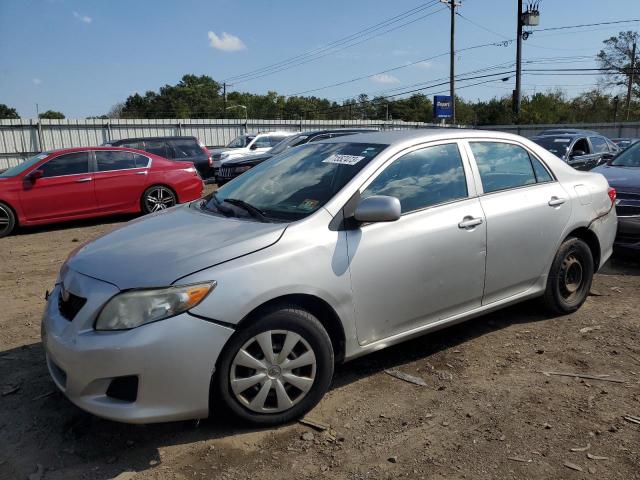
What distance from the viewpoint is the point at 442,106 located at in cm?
3450

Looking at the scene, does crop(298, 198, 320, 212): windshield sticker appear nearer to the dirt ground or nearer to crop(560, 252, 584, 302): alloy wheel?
the dirt ground

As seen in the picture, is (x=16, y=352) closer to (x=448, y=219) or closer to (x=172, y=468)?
(x=172, y=468)

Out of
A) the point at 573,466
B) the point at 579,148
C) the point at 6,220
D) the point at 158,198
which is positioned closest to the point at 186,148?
the point at 158,198

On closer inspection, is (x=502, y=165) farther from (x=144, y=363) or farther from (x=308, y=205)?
(x=144, y=363)

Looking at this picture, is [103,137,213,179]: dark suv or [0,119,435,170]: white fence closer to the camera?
[103,137,213,179]: dark suv

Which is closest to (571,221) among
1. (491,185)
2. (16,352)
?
(491,185)

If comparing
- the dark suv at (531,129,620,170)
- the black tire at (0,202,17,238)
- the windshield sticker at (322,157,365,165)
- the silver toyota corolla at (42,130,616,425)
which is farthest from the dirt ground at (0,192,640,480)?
the dark suv at (531,129,620,170)

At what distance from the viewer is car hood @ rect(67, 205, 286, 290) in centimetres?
275

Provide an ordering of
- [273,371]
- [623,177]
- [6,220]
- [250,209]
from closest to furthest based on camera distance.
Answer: [273,371] → [250,209] → [623,177] → [6,220]

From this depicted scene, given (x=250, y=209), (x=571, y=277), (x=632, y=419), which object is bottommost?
(x=632, y=419)

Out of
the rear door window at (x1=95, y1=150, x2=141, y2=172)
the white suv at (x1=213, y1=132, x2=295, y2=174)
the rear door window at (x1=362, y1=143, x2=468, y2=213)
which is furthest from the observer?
the white suv at (x1=213, y1=132, x2=295, y2=174)

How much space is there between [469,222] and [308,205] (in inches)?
46.2

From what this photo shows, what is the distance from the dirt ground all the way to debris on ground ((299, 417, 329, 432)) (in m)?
0.03

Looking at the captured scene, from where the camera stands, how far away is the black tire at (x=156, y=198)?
10227 millimetres
